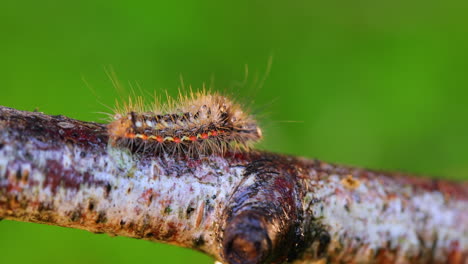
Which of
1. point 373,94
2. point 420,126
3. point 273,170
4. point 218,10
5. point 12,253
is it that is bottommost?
point 12,253

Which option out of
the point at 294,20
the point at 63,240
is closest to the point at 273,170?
the point at 63,240

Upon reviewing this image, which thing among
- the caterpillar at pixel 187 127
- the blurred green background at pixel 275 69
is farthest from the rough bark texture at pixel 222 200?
the blurred green background at pixel 275 69

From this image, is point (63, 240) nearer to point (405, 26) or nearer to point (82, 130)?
point (82, 130)

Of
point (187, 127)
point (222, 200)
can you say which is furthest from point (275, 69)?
point (222, 200)

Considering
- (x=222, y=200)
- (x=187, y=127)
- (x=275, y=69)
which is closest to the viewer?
(x=222, y=200)

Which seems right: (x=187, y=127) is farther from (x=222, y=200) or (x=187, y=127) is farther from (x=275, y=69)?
(x=275, y=69)

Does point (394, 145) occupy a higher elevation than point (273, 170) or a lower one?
higher

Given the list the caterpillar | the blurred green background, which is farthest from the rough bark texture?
the blurred green background
